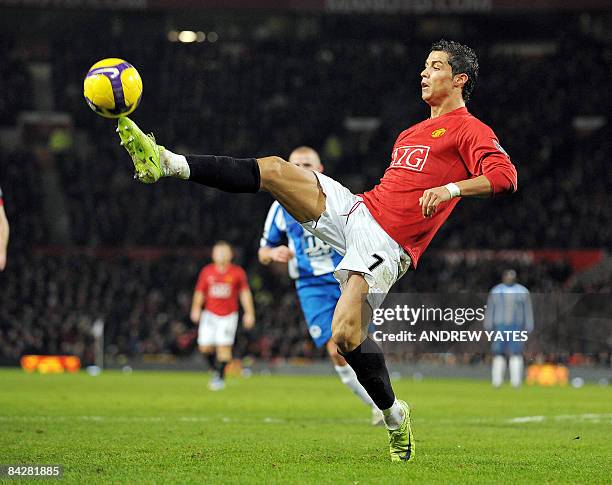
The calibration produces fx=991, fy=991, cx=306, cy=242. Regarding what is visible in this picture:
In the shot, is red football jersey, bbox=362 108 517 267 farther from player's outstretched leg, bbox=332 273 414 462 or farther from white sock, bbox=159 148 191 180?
white sock, bbox=159 148 191 180

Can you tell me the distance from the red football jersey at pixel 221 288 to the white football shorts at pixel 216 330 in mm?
111

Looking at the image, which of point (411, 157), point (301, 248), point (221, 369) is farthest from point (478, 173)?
point (221, 369)

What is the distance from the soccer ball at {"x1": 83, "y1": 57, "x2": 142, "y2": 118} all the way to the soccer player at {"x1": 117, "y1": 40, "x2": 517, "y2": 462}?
48 centimetres

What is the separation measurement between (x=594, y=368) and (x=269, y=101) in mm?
16099

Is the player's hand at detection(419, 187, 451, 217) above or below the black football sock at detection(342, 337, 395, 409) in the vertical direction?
above

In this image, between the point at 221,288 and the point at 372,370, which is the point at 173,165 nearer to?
the point at 372,370

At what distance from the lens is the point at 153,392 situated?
1449 cm

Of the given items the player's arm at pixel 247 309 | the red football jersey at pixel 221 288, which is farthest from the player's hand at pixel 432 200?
the red football jersey at pixel 221 288

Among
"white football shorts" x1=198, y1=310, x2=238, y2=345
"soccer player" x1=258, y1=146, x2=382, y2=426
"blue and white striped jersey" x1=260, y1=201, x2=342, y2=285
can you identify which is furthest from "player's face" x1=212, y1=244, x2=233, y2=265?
"soccer player" x1=258, y1=146, x2=382, y2=426

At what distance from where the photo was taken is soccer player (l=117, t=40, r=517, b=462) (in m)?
5.78

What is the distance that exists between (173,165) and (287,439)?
2891 mm

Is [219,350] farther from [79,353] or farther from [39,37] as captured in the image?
[39,37]

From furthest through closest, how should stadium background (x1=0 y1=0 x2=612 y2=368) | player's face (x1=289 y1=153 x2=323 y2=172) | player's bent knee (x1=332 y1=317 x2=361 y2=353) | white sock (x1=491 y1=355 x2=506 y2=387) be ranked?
stadium background (x1=0 y1=0 x2=612 y2=368), white sock (x1=491 y1=355 x2=506 y2=387), player's face (x1=289 y1=153 x2=323 y2=172), player's bent knee (x1=332 y1=317 x2=361 y2=353)

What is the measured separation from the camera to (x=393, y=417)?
20.4 ft
